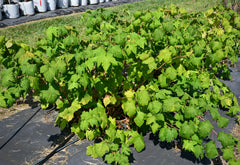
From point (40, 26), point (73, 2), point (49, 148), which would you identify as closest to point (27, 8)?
point (40, 26)

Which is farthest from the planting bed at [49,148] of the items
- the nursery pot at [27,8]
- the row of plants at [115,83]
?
the nursery pot at [27,8]

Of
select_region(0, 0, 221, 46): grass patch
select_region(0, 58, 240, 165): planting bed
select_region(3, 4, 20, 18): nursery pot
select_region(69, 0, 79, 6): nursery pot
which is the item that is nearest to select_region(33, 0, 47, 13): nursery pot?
select_region(3, 4, 20, 18): nursery pot

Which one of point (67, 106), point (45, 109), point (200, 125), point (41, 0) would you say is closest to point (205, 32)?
point (200, 125)

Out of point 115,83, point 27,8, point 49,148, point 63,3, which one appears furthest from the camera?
point 63,3

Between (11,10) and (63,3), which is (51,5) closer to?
(63,3)

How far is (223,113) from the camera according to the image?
10.5 ft

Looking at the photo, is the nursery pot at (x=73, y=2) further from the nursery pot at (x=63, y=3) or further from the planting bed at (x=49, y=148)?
the planting bed at (x=49, y=148)

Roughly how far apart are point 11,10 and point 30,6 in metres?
0.68

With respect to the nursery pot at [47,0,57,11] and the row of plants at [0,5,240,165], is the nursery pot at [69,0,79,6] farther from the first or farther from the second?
the row of plants at [0,5,240,165]

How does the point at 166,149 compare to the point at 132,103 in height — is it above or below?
below

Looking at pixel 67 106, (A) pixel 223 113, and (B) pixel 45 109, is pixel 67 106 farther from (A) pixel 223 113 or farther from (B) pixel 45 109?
(A) pixel 223 113

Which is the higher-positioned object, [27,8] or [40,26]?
[27,8]

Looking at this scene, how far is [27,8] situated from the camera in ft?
24.3

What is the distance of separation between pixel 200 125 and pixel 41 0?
762 cm
